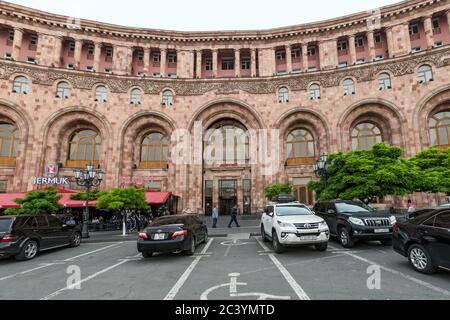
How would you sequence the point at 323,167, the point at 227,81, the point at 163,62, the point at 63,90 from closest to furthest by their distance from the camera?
the point at 323,167 < the point at 63,90 < the point at 227,81 < the point at 163,62

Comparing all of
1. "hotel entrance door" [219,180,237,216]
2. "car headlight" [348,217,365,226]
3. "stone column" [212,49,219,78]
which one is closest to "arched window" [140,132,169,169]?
"hotel entrance door" [219,180,237,216]

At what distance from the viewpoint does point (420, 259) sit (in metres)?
5.90

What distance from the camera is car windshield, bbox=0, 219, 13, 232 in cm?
854

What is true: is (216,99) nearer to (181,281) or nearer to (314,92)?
(314,92)

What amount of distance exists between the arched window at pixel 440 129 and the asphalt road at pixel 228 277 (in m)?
22.0

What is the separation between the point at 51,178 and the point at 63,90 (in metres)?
9.76

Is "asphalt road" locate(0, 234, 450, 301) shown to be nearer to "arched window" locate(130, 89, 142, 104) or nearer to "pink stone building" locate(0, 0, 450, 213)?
"pink stone building" locate(0, 0, 450, 213)

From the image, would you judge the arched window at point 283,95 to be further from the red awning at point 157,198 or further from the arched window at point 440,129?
the red awning at point 157,198

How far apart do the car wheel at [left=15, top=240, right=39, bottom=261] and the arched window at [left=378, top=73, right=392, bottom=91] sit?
3086 cm

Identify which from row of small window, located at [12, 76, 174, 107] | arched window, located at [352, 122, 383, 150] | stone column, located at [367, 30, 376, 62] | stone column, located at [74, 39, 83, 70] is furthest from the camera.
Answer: stone column, located at [74, 39, 83, 70]

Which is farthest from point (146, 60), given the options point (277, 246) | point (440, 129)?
point (440, 129)
